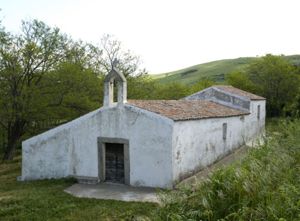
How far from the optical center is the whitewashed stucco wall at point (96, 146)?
47.8 ft

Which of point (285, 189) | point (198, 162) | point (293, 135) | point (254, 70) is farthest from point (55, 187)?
point (254, 70)

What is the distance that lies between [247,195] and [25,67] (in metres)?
20.9

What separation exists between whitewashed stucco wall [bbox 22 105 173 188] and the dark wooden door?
493 mm

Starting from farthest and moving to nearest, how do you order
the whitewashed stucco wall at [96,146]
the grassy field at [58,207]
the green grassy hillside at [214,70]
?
the green grassy hillside at [214,70]
the whitewashed stucco wall at [96,146]
the grassy field at [58,207]

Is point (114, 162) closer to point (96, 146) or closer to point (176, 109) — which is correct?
point (96, 146)

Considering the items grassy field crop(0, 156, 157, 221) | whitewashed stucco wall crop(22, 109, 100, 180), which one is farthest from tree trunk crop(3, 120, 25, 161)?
grassy field crop(0, 156, 157, 221)

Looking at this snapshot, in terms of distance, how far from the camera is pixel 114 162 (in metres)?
15.7

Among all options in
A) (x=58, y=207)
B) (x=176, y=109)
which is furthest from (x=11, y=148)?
(x=58, y=207)

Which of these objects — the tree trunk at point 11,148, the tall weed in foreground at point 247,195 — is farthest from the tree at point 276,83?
the tall weed in foreground at point 247,195

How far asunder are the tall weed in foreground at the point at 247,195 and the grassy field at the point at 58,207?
8.80ft

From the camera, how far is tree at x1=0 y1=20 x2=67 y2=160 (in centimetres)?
2350

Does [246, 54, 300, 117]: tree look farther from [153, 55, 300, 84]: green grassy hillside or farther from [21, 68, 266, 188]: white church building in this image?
[153, 55, 300, 84]: green grassy hillside

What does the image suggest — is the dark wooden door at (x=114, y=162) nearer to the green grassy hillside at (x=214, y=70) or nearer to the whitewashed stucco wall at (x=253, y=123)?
the whitewashed stucco wall at (x=253, y=123)

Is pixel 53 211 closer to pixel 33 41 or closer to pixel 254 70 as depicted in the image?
pixel 33 41
